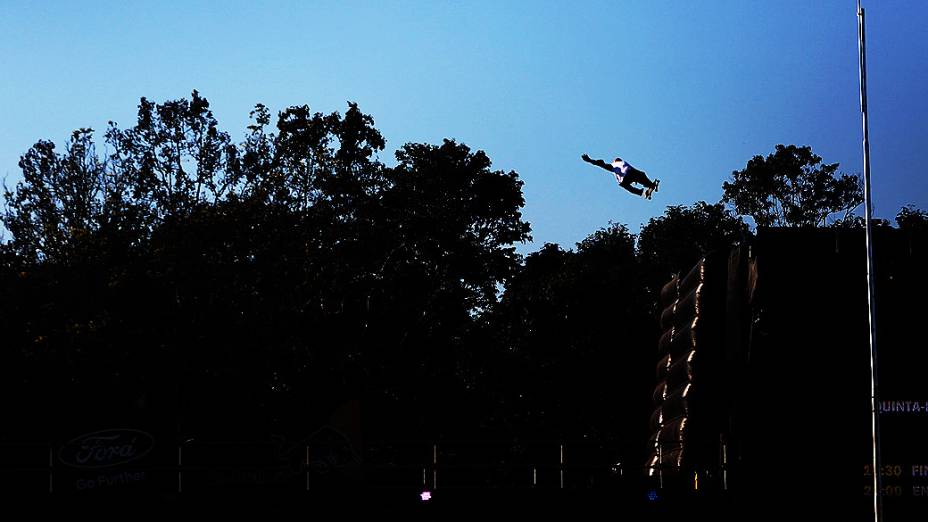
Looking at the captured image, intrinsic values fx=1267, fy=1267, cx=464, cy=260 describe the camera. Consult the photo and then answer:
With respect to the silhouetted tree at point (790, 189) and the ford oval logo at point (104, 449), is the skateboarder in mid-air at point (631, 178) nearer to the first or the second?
the ford oval logo at point (104, 449)

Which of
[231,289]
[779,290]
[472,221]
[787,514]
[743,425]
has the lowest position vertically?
[787,514]

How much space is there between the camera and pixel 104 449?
21.2 metres

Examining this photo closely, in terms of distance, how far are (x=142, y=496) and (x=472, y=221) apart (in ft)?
122

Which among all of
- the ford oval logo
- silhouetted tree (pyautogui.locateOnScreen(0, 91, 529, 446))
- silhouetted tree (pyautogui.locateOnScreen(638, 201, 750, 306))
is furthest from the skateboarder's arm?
silhouetted tree (pyautogui.locateOnScreen(638, 201, 750, 306))

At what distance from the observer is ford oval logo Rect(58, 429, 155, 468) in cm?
2102

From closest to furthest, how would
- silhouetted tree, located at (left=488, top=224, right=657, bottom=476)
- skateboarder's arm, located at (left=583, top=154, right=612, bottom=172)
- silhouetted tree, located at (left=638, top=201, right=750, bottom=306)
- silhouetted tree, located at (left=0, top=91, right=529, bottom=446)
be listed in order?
skateboarder's arm, located at (left=583, top=154, right=612, bottom=172)
silhouetted tree, located at (left=0, top=91, right=529, bottom=446)
silhouetted tree, located at (left=488, top=224, right=657, bottom=476)
silhouetted tree, located at (left=638, top=201, right=750, bottom=306)

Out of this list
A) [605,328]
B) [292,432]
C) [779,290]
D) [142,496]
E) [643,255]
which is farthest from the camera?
[643,255]

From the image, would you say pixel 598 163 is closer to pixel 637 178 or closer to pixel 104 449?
pixel 637 178

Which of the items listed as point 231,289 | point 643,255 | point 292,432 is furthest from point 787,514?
point 643,255

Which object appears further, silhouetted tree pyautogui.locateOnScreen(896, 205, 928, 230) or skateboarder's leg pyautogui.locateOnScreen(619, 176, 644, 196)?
silhouetted tree pyautogui.locateOnScreen(896, 205, 928, 230)

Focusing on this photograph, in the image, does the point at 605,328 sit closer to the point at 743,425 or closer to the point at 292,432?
the point at 292,432

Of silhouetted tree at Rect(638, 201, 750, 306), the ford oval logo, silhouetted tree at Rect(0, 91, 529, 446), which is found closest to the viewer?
the ford oval logo

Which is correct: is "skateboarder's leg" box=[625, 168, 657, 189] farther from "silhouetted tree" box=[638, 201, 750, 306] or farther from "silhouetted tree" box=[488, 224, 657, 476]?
"silhouetted tree" box=[638, 201, 750, 306]

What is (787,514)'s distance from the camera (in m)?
16.2
